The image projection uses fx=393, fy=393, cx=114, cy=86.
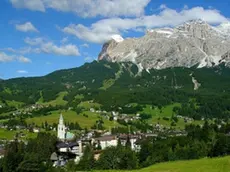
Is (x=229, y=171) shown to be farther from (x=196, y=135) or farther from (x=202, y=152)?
(x=196, y=135)

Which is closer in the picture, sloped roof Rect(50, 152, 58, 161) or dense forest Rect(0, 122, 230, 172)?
dense forest Rect(0, 122, 230, 172)

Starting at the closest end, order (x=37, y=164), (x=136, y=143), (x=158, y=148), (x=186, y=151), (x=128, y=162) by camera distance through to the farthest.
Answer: (x=37, y=164)
(x=128, y=162)
(x=186, y=151)
(x=158, y=148)
(x=136, y=143)

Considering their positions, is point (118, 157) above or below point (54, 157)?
above

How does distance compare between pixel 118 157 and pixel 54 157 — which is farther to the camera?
pixel 54 157

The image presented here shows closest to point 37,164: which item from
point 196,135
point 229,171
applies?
point 229,171

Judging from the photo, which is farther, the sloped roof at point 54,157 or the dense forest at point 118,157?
the sloped roof at point 54,157

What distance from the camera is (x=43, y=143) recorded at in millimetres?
154750

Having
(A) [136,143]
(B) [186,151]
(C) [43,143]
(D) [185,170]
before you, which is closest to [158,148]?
(B) [186,151]

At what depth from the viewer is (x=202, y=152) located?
119812 mm

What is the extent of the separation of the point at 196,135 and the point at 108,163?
60.1 metres

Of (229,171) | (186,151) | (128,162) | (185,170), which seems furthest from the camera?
(186,151)

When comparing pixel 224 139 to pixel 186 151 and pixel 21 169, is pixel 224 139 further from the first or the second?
pixel 21 169

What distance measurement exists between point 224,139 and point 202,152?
7.92 metres

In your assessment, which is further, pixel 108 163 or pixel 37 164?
pixel 108 163
